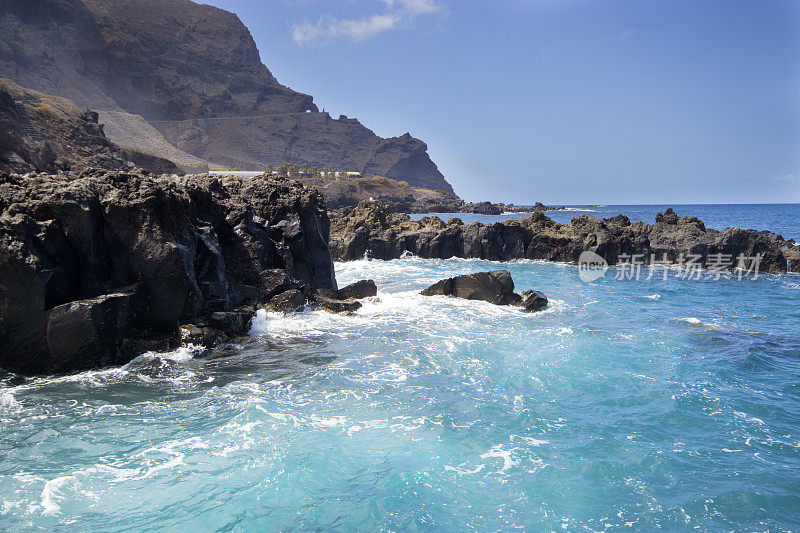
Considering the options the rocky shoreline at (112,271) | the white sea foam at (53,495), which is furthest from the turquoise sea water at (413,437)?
the rocky shoreline at (112,271)

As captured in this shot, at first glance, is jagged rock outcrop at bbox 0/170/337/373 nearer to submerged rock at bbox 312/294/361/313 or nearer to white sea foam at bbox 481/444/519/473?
submerged rock at bbox 312/294/361/313

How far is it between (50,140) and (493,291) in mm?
54223

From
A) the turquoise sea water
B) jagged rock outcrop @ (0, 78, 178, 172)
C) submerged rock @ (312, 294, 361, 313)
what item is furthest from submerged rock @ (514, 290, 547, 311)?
jagged rock outcrop @ (0, 78, 178, 172)

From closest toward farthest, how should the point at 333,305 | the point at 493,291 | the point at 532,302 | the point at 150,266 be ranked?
the point at 150,266 < the point at 333,305 < the point at 532,302 < the point at 493,291

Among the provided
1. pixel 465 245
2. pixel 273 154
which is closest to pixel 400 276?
pixel 465 245

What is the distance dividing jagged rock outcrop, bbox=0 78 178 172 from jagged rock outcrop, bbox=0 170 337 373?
86.1ft

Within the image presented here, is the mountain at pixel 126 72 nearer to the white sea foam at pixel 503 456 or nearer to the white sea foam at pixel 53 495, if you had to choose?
the white sea foam at pixel 53 495

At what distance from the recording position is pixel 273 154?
196 m

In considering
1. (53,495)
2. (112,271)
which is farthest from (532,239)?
(53,495)

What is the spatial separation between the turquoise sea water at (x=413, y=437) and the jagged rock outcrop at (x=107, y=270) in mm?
836

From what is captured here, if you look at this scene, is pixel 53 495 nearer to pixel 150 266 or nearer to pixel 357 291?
pixel 150 266

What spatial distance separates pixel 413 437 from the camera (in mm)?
9086

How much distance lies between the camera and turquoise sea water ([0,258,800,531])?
686 centimetres

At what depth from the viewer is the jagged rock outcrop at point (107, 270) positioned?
1072 centimetres
